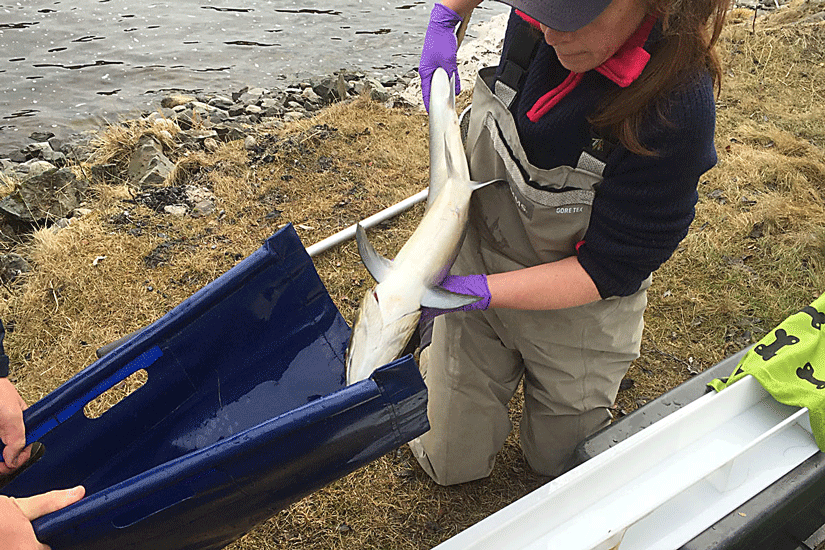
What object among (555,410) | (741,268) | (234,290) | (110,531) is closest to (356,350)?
(234,290)

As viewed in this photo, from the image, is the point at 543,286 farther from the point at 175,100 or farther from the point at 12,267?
the point at 175,100

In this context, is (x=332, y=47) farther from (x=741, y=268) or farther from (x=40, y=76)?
(x=741, y=268)

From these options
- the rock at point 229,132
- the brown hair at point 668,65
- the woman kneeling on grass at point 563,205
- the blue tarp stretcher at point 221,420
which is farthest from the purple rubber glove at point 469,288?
the rock at point 229,132

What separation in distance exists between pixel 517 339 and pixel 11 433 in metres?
1.65

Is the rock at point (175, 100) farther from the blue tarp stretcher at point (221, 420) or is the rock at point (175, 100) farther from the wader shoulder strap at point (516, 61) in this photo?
the wader shoulder strap at point (516, 61)

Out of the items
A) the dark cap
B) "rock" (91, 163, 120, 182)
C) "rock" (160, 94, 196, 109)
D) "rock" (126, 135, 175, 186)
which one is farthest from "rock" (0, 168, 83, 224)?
the dark cap

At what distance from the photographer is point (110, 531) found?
1398 millimetres

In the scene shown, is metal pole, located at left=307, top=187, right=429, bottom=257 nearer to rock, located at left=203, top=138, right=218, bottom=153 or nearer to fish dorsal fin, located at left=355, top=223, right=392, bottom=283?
fish dorsal fin, located at left=355, top=223, right=392, bottom=283

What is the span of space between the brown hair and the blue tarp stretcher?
0.91m

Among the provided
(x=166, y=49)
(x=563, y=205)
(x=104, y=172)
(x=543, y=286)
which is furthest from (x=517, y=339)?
(x=166, y=49)

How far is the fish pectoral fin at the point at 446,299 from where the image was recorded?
5.92 feet

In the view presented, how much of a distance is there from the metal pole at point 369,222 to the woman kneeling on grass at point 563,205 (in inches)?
50.2

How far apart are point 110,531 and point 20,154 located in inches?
284

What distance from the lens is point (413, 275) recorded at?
1868 millimetres
